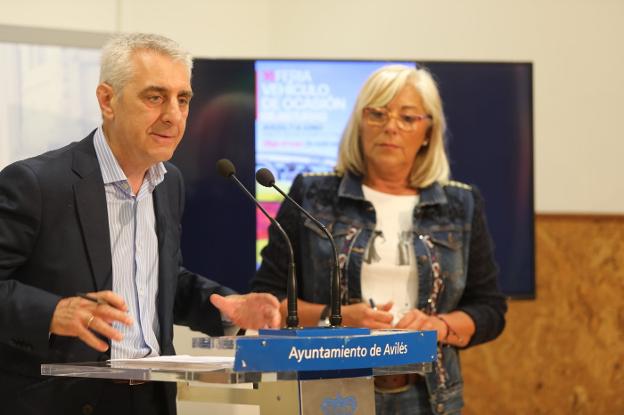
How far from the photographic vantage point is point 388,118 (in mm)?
3211

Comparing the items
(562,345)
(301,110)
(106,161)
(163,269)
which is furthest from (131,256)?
(562,345)

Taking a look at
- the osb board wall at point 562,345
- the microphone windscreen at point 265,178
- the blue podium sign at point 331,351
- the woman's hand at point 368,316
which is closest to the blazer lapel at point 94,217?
the microphone windscreen at point 265,178

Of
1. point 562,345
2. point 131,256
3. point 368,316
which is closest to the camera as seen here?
point 131,256

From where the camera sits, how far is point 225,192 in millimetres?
4422

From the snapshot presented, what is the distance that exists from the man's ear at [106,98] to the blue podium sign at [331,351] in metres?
0.90

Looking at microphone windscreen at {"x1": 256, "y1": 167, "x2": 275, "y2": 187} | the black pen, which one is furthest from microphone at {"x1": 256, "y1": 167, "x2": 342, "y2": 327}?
the black pen

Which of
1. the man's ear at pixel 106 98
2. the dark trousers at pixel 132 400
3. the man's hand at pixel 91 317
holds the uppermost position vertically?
the man's ear at pixel 106 98

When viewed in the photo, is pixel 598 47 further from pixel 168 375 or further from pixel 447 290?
pixel 168 375

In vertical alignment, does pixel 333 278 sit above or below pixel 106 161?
below

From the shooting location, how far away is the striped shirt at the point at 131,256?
7.89 feet

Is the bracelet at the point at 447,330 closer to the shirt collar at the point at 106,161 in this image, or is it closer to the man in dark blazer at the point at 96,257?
the man in dark blazer at the point at 96,257

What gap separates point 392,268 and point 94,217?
3.55ft

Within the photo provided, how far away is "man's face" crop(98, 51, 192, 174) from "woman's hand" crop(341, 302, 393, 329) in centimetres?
75

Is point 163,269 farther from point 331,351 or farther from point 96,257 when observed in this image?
point 331,351
